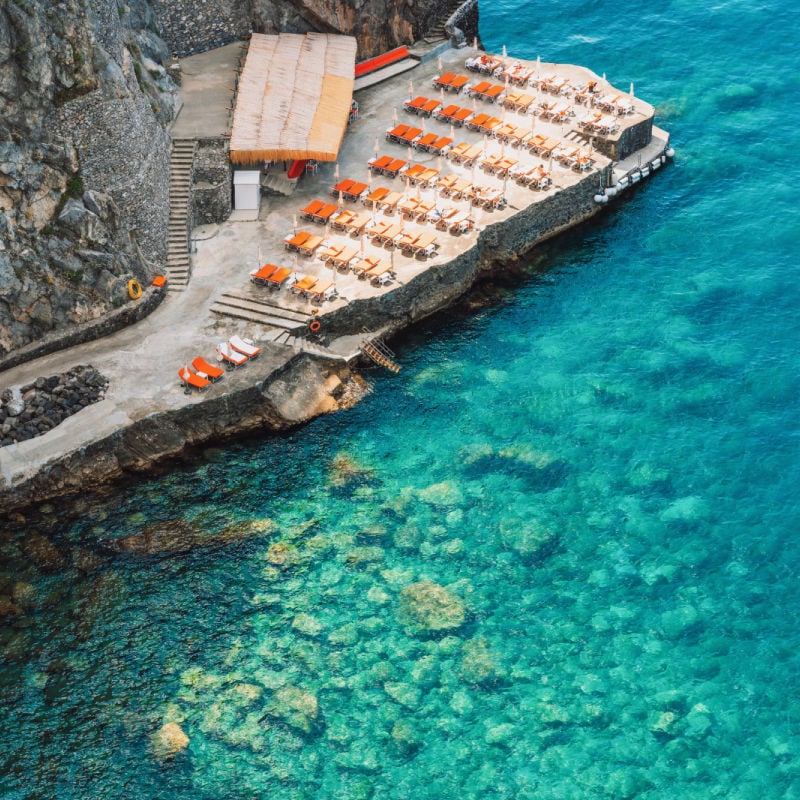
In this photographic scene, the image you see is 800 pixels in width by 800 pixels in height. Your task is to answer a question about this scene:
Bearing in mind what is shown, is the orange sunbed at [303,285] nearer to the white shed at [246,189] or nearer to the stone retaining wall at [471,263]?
the stone retaining wall at [471,263]

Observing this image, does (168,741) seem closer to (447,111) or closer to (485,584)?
(485,584)

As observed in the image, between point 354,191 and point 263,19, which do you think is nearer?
point 354,191

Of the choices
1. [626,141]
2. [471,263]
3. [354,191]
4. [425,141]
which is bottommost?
[471,263]

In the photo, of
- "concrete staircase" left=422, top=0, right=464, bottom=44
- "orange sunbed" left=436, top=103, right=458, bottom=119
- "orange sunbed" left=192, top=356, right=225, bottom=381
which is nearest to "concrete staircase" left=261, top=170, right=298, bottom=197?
"orange sunbed" left=436, top=103, right=458, bottom=119

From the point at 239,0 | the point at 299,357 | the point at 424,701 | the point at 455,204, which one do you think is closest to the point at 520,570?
the point at 424,701

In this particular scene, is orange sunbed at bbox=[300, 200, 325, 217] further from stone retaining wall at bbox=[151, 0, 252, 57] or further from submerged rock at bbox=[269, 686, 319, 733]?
submerged rock at bbox=[269, 686, 319, 733]

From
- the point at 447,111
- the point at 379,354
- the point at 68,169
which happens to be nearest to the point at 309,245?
the point at 379,354
